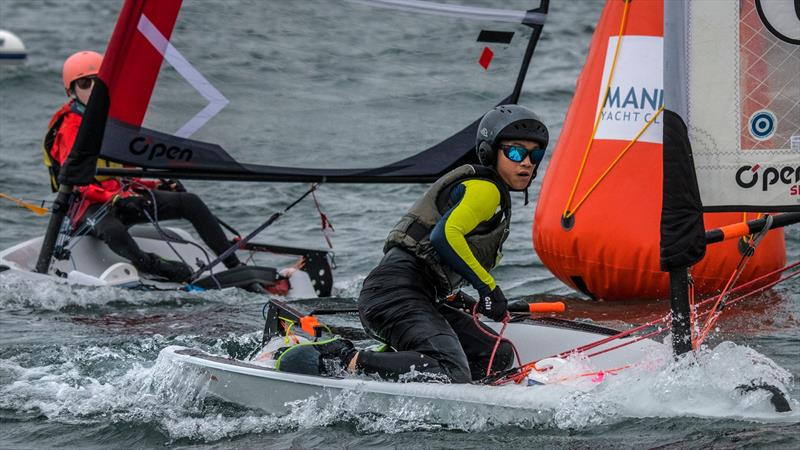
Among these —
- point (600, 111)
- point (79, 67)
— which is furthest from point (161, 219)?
point (600, 111)

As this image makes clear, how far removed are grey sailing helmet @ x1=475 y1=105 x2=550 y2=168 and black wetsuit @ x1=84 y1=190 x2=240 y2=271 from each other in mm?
3443

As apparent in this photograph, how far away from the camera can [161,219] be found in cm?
825

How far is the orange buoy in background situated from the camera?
6988mm

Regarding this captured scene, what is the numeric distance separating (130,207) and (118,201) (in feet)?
0.30

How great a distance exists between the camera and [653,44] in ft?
23.1

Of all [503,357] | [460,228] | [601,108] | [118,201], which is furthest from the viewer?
[118,201]

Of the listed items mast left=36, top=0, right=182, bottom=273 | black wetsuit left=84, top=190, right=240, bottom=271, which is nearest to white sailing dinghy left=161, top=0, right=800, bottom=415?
mast left=36, top=0, right=182, bottom=273

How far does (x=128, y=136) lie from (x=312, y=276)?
1.63 meters

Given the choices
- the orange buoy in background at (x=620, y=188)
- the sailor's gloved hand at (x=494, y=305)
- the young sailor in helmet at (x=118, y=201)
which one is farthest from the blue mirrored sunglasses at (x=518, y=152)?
the young sailor in helmet at (x=118, y=201)

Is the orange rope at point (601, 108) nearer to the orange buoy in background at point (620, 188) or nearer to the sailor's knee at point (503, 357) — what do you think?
the orange buoy in background at point (620, 188)

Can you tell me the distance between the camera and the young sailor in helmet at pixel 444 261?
16.3 feet

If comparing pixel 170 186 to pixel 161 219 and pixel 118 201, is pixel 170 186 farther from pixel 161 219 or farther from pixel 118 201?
pixel 118 201

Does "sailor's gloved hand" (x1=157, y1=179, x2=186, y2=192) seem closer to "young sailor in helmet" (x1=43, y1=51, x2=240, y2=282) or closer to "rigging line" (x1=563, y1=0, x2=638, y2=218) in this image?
"young sailor in helmet" (x1=43, y1=51, x2=240, y2=282)

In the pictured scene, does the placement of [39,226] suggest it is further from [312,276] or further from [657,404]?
[657,404]
